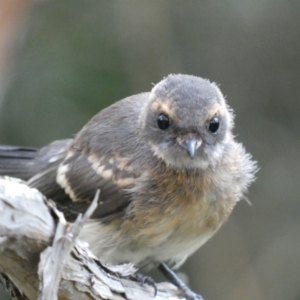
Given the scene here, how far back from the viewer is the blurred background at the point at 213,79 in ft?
19.0

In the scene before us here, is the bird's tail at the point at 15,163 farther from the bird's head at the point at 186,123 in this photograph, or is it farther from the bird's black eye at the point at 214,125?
the bird's black eye at the point at 214,125

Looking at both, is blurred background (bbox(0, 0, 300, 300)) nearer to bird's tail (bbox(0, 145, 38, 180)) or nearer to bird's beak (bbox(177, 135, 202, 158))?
bird's tail (bbox(0, 145, 38, 180))

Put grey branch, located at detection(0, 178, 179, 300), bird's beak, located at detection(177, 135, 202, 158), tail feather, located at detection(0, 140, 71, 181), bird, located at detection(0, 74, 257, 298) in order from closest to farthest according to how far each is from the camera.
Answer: grey branch, located at detection(0, 178, 179, 300), bird's beak, located at detection(177, 135, 202, 158), bird, located at detection(0, 74, 257, 298), tail feather, located at detection(0, 140, 71, 181)

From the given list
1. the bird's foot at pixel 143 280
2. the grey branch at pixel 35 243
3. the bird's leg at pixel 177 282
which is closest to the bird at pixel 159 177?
the bird's foot at pixel 143 280

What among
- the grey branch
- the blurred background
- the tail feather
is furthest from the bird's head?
the blurred background

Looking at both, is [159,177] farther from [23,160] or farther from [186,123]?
[23,160]

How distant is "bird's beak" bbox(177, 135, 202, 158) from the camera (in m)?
3.29

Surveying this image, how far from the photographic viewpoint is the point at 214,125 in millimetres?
3518

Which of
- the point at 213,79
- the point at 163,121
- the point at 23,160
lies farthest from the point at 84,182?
the point at 213,79

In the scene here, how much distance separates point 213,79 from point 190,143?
289 centimetres

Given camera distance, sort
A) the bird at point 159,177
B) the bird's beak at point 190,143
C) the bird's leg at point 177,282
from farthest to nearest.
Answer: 1. the bird's leg at point 177,282
2. the bird at point 159,177
3. the bird's beak at point 190,143

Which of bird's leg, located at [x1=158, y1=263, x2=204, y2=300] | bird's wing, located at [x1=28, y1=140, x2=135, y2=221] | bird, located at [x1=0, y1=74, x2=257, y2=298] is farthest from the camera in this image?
bird's leg, located at [x1=158, y1=263, x2=204, y2=300]

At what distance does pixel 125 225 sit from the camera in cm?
348

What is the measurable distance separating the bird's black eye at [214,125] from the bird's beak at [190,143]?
5.1 inches
